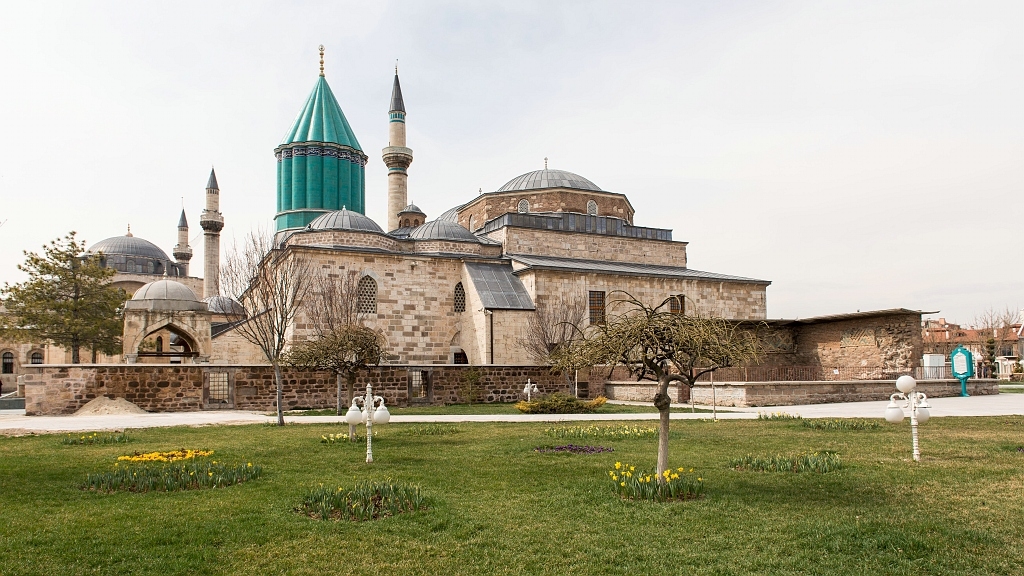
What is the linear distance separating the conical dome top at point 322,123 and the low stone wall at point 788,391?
87.8 feet

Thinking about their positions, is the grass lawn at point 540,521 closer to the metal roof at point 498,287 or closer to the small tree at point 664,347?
the small tree at point 664,347

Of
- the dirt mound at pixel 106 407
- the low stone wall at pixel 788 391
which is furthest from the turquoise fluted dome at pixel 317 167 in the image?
the low stone wall at pixel 788 391

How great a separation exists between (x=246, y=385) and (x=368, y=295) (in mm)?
9776

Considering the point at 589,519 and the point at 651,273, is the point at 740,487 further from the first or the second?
the point at 651,273

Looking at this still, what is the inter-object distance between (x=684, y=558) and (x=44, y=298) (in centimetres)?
3268

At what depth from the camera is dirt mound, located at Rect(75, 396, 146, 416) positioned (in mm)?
17766

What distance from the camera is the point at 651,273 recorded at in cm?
3312

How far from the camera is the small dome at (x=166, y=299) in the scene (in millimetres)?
25578

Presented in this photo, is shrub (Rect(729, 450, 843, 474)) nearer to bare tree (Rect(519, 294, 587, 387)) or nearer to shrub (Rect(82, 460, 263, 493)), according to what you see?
shrub (Rect(82, 460, 263, 493))

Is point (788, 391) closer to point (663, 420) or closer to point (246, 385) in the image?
point (663, 420)

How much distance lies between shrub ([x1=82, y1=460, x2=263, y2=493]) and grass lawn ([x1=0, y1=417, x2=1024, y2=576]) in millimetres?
222

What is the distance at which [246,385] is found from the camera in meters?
19.8

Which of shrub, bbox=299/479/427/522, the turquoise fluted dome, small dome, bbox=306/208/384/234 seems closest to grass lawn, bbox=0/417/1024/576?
shrub, bbox=299/479/427/522

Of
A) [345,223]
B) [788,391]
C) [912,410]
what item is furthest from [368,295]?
[912,410]
